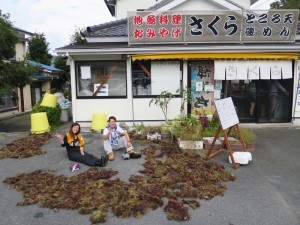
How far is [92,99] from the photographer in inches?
372

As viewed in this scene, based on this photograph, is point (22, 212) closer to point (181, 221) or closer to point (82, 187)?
point (82, 187)

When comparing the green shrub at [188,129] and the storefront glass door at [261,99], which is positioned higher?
the storefront glass door at [261,99]

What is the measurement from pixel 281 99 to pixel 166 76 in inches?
173

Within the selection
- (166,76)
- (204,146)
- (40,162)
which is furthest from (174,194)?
(166,76)

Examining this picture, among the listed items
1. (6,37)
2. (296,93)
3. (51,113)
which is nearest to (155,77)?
(51,113)

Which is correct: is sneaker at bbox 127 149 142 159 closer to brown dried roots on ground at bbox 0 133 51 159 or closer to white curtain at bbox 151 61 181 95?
brown dried roots on ground at bbox 0 133 51 159

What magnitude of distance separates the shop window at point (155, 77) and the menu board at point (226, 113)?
359 cm

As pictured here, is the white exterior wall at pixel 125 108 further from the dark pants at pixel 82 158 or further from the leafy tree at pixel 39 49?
the leafy tree at pixel 39 49

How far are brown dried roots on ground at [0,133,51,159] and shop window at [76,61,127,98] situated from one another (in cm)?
212

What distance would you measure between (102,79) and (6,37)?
191 inches

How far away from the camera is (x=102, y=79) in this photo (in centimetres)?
954

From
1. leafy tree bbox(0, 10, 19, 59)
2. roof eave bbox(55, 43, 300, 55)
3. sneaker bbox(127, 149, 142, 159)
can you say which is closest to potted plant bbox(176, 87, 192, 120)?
roof eave bbox(55, 43, 300, 55)

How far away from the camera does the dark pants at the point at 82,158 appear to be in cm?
588

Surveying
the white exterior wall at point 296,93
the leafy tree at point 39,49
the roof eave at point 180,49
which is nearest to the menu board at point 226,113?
the roof eave at point 180,49
